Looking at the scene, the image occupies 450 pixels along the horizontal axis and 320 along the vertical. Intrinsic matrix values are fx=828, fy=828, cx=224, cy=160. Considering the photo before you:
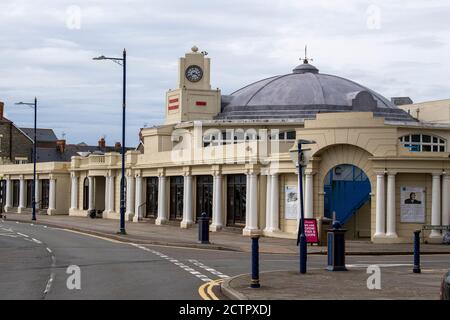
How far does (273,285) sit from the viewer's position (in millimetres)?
18594

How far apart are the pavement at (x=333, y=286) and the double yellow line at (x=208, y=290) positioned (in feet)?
0.97

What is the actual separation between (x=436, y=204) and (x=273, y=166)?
8.03 meters

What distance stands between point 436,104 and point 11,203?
136 feet

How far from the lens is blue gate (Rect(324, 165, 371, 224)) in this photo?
38.9 metres

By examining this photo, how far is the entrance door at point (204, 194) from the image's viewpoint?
47562 mm

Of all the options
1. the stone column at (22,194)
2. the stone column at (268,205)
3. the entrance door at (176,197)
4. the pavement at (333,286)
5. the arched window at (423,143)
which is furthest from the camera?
the stone column at (22,194)

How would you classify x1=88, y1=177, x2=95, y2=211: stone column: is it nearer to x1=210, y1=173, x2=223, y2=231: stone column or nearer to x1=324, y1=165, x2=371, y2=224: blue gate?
x1=210, y1=173, x2=223, y2=231: stone column

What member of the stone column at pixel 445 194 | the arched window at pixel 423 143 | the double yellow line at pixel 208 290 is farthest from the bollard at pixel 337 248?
the arched window at pixel 423 143

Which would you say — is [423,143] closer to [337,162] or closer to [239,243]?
[337,162]

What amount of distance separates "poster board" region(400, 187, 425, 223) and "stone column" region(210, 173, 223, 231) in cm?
1170

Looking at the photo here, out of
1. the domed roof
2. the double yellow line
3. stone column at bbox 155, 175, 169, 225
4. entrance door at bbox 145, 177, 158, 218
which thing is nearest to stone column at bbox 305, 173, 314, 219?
stone column at bbox 155, 175, 169, 225

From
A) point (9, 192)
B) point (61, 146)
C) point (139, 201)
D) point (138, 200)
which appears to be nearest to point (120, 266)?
point (139, 201)

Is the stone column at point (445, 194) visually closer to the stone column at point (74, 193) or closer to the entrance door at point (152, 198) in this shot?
the entrance door at point (152, 198)
